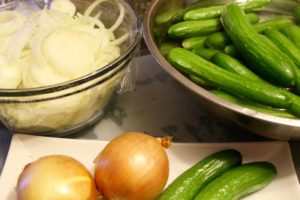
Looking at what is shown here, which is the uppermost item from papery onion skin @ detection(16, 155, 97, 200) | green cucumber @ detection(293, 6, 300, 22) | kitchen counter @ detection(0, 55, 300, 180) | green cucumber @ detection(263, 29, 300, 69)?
green cucumber @ detection(293, 6, 300, 22)

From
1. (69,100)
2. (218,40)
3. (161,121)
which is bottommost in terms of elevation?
(161,121)

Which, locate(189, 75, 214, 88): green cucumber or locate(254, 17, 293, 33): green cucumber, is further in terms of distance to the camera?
locate(254, 17, 293, 33): green cucumber

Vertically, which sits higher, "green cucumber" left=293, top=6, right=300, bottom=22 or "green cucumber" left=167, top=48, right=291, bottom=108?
"green cucumber" left=293, top=6, right=300, bottom=22

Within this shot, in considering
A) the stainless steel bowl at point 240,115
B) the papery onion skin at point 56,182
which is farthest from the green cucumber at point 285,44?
the papery onion skin at point 56,182

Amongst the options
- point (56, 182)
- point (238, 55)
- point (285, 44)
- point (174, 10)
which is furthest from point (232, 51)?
point (56, 182)

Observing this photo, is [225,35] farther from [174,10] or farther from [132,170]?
[132,170]

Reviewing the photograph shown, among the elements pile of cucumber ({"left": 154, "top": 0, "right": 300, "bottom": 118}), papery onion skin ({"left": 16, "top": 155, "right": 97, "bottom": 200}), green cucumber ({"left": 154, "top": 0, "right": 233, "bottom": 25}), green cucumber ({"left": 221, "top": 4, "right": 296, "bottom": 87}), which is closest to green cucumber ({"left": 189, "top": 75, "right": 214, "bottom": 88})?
pile of cucumber ({"left": 154, "top": 0, "right": 300, "bottom": 118})

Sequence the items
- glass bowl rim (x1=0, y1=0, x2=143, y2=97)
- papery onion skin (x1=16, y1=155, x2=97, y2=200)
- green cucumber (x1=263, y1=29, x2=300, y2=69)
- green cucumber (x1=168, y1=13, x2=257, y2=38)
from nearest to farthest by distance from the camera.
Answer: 1. papery onion skin (x1=16, y1=155, x2=97, y2=200)
2. glass bowl rim (x1=0, y1=0, x2=143, y2=97)
3. green cucumber (x1=263, y1=29, x2=300, y2=69)
4. green cucumber (x1=168, y1=13, x2=257, y2=38)

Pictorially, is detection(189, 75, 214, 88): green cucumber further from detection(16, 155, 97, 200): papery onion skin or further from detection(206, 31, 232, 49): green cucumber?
detection(16, 155, 97, 200): papery onion skin

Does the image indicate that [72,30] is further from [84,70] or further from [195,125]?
[195,125]
